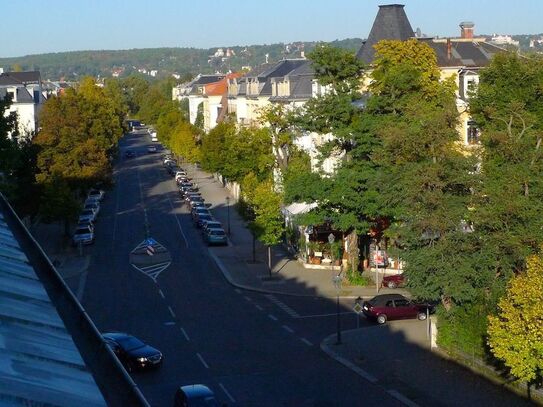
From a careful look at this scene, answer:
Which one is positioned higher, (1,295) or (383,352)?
(1,295)

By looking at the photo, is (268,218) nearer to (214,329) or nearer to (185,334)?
(214,329)

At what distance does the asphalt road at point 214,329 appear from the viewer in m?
25.0

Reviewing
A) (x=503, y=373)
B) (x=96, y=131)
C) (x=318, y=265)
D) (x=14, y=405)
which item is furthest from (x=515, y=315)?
(x=96, y=131)

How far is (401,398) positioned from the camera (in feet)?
79.5

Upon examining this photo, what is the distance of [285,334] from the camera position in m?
32.1

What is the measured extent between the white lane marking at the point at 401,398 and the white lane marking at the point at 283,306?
10.7 metres

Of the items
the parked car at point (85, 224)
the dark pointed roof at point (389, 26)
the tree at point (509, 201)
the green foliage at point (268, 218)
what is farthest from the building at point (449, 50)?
the parked car at point (85, 224)

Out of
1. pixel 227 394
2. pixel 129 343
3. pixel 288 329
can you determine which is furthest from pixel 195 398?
pixel 288 329

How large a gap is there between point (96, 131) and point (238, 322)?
38981mm

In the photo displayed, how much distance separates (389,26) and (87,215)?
75.6ft

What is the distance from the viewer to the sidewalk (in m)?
24.2

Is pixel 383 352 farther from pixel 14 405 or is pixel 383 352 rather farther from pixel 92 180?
pixel 92 180

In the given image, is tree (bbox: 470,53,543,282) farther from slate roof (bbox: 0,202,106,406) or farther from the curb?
slate roof (bbox: 0,202,106,406)

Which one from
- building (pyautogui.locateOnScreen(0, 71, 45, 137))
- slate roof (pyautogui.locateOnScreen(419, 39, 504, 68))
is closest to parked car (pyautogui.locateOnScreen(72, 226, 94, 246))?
slate roof (pyautogui.locateOnScreen(419, 39, 504, 68))
